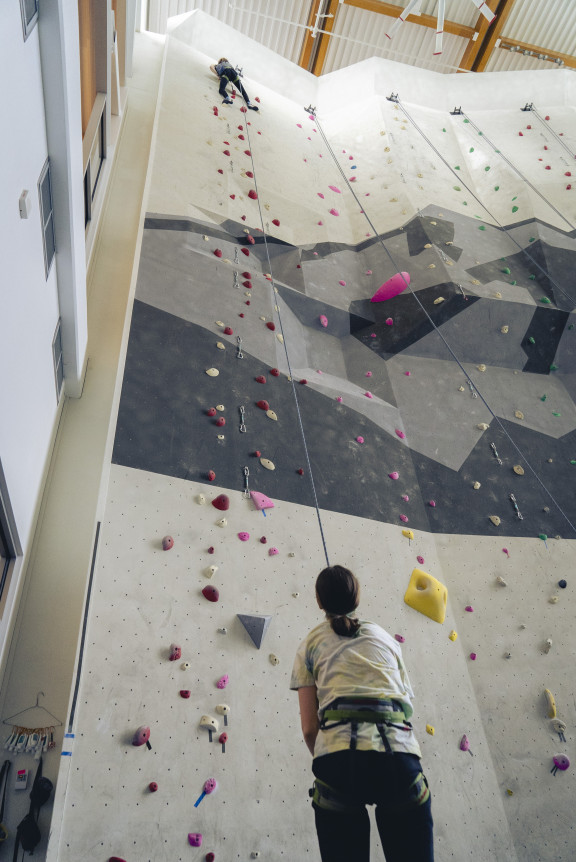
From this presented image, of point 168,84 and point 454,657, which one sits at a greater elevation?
point 168,84

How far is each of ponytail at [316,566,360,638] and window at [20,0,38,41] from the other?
168 cm

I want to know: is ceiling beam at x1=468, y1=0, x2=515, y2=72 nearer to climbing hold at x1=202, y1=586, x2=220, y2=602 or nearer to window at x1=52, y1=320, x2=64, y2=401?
window at x1=52, y1=320, x2=64, y2=401

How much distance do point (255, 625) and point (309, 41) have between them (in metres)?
10.2

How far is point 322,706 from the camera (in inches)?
54.4

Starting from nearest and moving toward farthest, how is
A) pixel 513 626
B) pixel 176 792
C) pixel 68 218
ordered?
pixel 176 792, pixel 68 218, pixel 513 626

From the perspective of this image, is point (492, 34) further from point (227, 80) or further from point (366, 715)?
point (366, 715)

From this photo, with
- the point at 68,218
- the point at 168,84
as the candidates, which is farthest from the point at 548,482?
the point at 168,84

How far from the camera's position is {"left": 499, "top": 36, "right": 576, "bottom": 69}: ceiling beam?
980cm

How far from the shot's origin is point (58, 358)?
9.12 feet

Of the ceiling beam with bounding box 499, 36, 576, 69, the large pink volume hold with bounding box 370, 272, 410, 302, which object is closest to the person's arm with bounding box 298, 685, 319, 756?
the large pink volume hold with bounding box 370, 272, 410, 302

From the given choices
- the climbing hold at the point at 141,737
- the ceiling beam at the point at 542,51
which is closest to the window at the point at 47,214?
the climbing hold at the point at 141,737

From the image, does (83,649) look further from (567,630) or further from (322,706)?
(567,630)

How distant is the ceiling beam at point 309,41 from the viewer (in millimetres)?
9280

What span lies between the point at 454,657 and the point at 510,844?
0.74 meters
